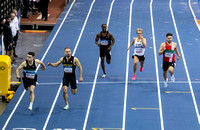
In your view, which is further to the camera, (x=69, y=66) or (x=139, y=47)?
(x=139, y=47)

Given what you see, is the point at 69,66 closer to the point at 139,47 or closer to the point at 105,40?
the point at 105,40

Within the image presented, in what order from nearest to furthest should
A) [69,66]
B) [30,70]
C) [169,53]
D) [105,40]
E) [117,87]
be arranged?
1. [69,66]
2. [30,70]
3. [169,53]
4. [117,87]
5. [105,40]

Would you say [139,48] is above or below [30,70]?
above

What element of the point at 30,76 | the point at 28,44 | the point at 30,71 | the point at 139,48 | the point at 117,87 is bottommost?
the point at 117,87

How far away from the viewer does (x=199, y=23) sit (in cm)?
2222

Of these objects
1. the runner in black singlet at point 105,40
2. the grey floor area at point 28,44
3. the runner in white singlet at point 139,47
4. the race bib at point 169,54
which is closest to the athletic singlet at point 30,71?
the runner in black singlet at point 105,40

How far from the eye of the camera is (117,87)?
15672 millimetres

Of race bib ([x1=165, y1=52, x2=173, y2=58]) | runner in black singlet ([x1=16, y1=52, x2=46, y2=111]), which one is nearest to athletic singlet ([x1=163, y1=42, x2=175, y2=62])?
race bib ([x1=165, y1=52, x2=173, y2=58])

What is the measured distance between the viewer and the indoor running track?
1345 centimetres

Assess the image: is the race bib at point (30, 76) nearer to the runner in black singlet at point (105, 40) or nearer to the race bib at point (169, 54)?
the runner in black singlet at point (105, 40)

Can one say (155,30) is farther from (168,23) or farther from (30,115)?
(30,115)

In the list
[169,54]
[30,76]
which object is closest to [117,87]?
[169,54]

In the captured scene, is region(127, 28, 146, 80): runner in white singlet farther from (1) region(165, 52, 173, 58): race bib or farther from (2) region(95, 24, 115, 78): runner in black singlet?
(1) region(165, 52, 173, 58): race bib

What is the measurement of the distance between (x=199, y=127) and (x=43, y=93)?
4858 millimetres
